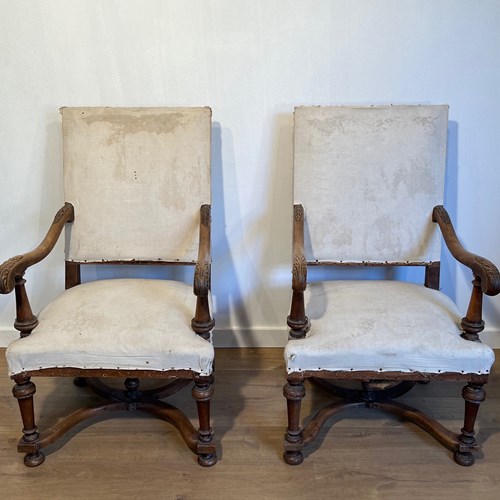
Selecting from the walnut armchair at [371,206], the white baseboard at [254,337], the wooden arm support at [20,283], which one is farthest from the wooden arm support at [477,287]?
the wooden arm support at [20,283]

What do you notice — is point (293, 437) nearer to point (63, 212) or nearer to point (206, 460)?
point (206, 460)

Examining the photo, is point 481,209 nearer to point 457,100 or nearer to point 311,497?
point 457,100

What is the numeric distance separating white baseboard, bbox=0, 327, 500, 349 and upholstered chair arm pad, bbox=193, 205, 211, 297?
680 mm

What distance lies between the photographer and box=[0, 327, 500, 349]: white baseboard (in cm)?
242

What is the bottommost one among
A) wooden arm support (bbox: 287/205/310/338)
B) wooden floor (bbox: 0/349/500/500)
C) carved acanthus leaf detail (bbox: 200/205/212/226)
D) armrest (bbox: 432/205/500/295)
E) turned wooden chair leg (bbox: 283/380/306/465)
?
wooden floor (bbox: 0/349/500/500)

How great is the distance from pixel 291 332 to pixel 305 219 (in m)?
0.48

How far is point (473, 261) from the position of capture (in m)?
1.63

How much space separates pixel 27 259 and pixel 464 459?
1.50 metres

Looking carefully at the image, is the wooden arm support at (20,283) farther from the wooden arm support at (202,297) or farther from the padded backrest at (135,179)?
the wooden arm support at (202,297)

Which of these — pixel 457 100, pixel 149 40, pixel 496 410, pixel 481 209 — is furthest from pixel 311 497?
pixel 149 40

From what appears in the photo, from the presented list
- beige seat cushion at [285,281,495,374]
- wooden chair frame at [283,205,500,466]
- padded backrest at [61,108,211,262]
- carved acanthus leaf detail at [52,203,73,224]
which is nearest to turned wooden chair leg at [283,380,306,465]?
wooden chair frame at [283,205,500,466]

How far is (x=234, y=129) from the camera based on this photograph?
2166 millimetres

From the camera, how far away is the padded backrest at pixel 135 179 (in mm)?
1970

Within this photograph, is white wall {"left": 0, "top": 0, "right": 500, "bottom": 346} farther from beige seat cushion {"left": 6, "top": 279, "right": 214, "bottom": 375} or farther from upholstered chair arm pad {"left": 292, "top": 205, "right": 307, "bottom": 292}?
beige seat cushion {"left": 6, "top": 279, "right": 214, "bottom": 375}
